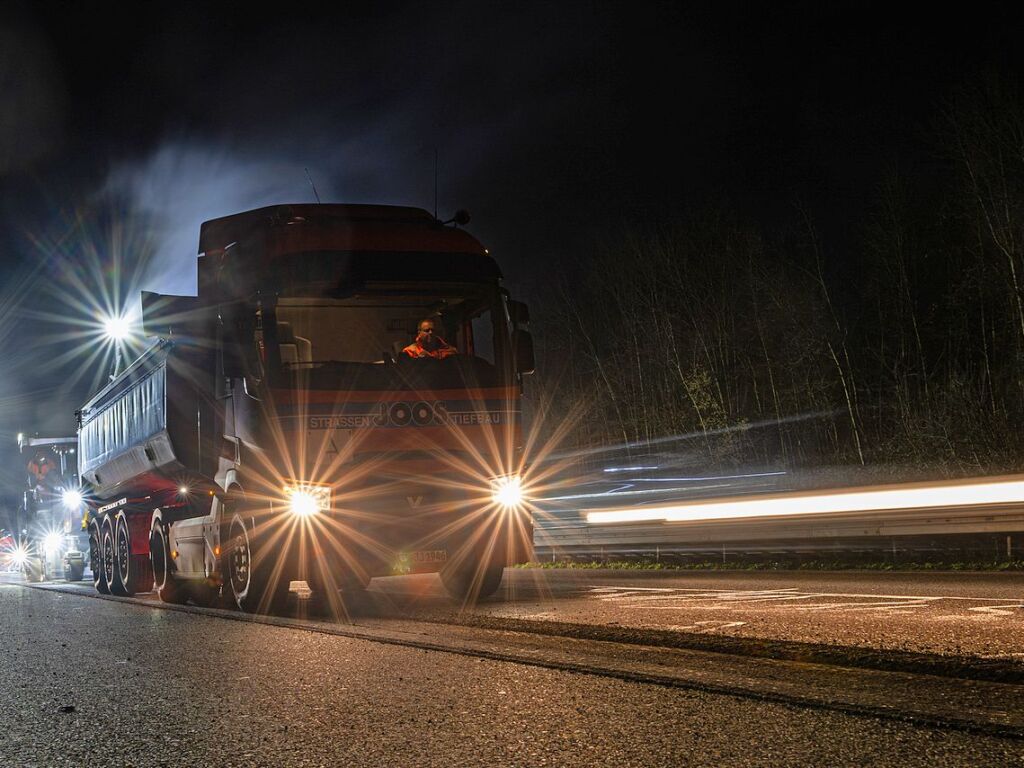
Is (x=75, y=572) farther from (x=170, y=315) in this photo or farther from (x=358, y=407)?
(x=358, y=407)

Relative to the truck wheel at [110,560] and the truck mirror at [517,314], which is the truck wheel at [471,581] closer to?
the truck mirror at [517,314]

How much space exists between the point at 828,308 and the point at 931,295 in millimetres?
2891

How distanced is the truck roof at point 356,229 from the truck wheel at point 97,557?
8777mm

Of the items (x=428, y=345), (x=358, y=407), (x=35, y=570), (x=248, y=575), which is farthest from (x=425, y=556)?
(x=35, y=570)

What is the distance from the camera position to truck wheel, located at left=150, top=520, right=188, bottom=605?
15117mm

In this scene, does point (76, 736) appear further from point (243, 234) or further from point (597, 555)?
point (597, 555)

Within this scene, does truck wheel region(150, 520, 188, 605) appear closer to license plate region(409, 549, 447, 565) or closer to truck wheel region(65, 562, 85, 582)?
license plate region(409, 549, 447, 565)

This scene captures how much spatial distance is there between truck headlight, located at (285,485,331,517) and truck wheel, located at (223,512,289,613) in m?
0.81

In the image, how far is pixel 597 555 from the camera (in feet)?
66.1

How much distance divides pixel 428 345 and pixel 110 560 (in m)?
9.95

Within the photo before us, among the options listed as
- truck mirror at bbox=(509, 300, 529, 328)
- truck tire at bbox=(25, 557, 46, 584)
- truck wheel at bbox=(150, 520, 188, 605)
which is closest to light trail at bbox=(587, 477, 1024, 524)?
truck mirror at bbox=(509, 300, 529, 328)

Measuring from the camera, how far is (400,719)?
5.03m

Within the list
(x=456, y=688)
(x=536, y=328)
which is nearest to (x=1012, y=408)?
(x=456, y=688)

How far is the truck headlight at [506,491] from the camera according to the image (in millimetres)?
11203
